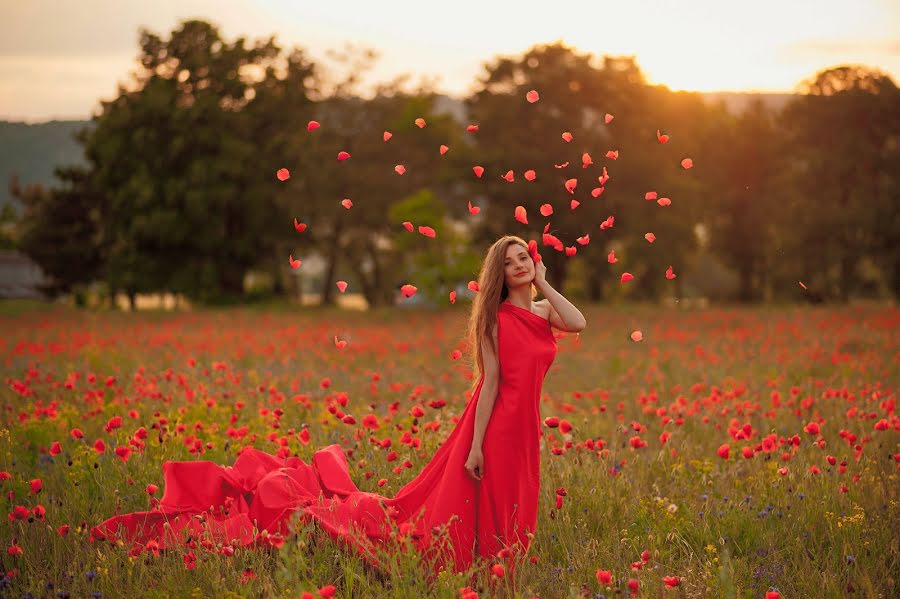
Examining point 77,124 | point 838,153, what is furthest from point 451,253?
point 77,124

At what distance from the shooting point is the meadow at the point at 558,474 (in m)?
4.87

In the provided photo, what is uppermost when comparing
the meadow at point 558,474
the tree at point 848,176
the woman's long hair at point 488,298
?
the tree at point 848,176

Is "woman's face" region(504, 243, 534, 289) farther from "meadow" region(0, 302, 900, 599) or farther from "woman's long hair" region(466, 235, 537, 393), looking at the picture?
"meadow" region(0, 302, 900, 599)

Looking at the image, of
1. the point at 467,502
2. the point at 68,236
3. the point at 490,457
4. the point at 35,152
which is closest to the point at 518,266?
the point at 490,457

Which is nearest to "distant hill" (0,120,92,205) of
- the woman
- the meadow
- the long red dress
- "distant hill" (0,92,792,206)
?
"distant hill" (0,92,792,206)

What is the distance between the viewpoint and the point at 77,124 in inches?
1971

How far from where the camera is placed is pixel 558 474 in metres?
6.73

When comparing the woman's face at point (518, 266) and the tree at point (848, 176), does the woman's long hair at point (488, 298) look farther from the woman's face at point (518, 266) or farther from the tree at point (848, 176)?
the tree at point (848, 176)

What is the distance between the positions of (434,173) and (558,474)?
3837 centimetres

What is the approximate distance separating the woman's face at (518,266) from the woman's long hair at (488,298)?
0.03m

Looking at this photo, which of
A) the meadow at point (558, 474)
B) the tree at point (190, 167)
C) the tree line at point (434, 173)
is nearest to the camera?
the meadow at point (558, 474)

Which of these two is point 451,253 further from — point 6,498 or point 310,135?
point 6,498

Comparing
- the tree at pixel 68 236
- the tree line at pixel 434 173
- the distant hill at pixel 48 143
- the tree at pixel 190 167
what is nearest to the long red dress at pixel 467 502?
the distant hill at pixel 48 143

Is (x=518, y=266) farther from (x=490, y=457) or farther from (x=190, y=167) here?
(x=190, y=167)
